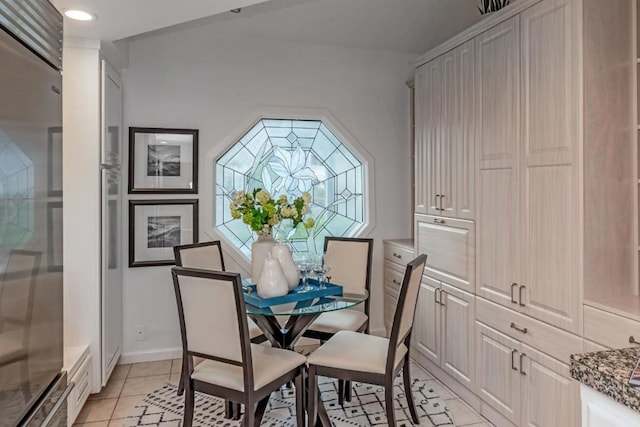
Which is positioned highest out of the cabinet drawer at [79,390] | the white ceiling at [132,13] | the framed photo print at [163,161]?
the white ceiling at [132,13]

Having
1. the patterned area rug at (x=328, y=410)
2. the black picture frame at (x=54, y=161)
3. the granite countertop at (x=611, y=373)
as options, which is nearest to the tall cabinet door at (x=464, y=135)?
the patterned area rug at (x=328, y=410)

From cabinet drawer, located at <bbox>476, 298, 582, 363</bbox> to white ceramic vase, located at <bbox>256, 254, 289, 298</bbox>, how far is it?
4.07 feet

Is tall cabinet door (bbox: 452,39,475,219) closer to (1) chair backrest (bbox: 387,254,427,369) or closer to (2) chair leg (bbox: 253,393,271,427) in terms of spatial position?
(1) chair backrest (bbox: 387,254,427,369)

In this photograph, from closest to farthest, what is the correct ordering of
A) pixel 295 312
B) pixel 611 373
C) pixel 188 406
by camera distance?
pixel 611 373
pixel 188 406
pixel 295 312

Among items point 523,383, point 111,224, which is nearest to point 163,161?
point 111,224

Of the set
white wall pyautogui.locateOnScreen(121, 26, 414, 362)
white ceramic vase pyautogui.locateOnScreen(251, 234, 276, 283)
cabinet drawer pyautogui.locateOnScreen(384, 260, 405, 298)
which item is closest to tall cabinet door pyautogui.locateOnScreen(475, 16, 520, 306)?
cabinet drawer pyautogui.locateOnScreen(384, 260, 405, 298)

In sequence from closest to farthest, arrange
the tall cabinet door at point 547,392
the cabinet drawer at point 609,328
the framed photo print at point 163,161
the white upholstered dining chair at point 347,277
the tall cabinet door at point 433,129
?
the cabinet drawer at point 609,328
the tall cabinet door at point 547,392
the white upholstered dining chair at point 347,277
the tall cabinet door at point 433,129
the framed photo print at point 163,161

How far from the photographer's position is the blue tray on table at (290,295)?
2492 mm

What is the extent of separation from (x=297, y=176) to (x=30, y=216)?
9.54 feet

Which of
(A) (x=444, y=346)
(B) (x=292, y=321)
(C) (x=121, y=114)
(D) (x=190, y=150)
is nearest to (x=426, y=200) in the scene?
(A) (x=444, y=346)

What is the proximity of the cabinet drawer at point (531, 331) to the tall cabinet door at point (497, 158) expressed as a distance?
0.07m

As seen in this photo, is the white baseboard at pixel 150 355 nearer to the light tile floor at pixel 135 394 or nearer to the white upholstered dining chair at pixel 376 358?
the light tile floor at pixel 135 394

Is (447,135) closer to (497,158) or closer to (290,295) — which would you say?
(497,158)

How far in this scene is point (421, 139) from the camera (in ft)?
11.6
